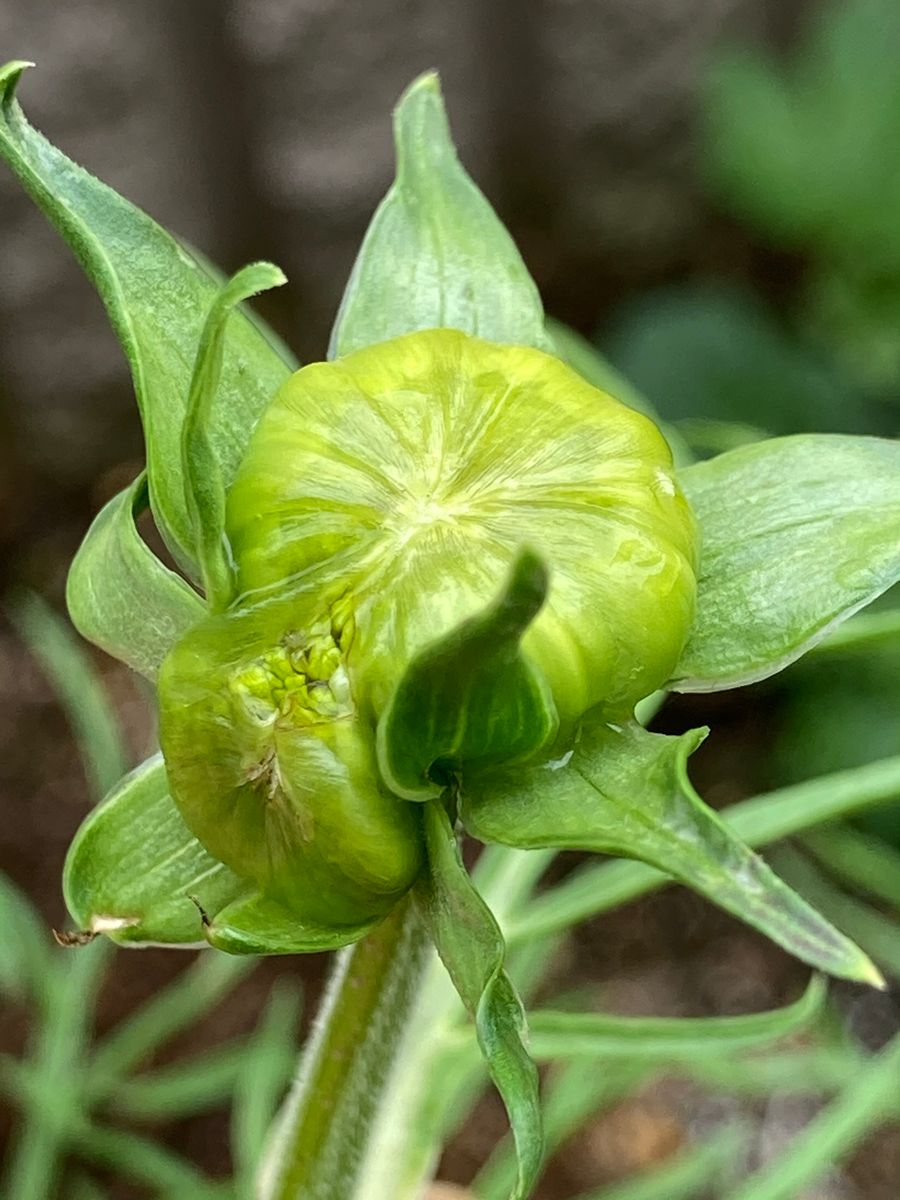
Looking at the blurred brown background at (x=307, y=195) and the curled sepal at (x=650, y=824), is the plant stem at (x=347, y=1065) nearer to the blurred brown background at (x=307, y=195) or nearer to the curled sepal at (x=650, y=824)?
the curled sepal at (x=650, y=824)

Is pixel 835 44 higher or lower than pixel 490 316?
lower

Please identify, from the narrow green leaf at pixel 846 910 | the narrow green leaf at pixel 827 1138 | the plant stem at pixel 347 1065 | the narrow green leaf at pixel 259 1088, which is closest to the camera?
the plant stem at pixel 347 1065

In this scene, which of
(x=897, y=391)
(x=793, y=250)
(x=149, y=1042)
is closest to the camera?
(x=149, y=1042)

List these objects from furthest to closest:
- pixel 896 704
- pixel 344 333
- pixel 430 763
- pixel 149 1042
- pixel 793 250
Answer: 1. pixel 793 250
2. pixel 896 704
3. pixel 149 1042
4. pixel 344 333
5. pixel 430 763

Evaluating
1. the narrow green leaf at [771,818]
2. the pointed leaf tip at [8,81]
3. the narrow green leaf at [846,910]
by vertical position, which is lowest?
the narrow green leaf at [846,910]

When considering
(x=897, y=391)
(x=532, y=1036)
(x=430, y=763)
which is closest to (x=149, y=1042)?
(x=532, y=1036)

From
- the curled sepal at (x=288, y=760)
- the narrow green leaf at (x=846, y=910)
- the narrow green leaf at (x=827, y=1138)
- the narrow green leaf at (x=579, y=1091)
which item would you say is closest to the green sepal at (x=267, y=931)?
the curled sepal at (x=288, y=760)

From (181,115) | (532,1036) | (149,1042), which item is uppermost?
(181,115)

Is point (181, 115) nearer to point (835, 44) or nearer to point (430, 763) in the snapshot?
point (835, 44)

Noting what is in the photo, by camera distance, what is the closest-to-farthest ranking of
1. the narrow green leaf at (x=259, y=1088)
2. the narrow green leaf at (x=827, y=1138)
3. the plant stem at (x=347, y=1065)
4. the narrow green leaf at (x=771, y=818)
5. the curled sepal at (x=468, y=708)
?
the curled sepal at (x=468, y=708) → the plant stem at (x=347, y=1065) → the narrow green leaf at (x=771, y=818) → the narrow green leaf at (x=827, y=1138) → the narrow green leaf at (x=259, y=1088)
